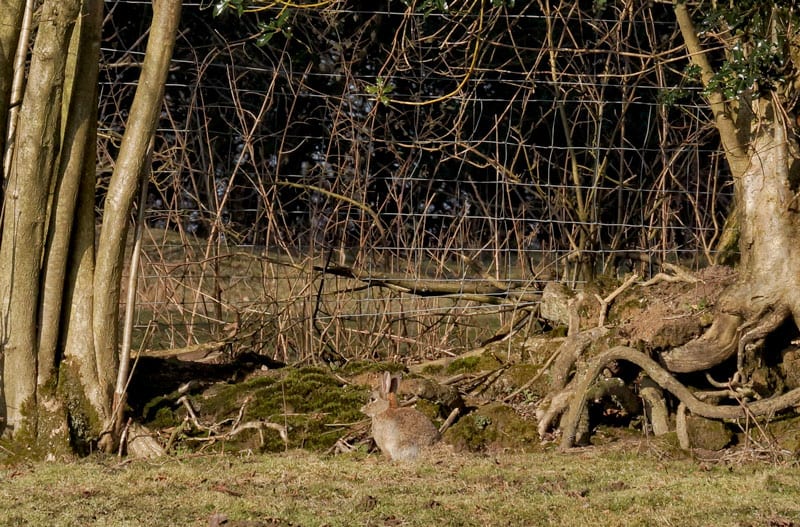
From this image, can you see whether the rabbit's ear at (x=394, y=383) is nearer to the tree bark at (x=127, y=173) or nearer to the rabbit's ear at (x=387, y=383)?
the rabbit's ear at (x=387, y=383)

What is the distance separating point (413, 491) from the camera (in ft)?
18.8

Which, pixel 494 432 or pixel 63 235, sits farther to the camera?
pixel 494 432

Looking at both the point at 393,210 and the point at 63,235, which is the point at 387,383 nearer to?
the point at 63,235

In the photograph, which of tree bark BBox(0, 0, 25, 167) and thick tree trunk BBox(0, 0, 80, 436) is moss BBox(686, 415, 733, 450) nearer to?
thick tree trunk BBox(0, 0, 80, 436)

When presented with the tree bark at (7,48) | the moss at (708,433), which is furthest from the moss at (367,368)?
the tree bark at (7,48)

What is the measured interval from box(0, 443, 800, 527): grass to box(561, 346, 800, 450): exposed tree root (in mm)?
361

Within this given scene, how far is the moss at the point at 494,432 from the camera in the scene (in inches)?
290

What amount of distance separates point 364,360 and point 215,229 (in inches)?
70.5

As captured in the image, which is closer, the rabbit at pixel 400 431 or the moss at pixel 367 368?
the rabbit at pixel 400 431

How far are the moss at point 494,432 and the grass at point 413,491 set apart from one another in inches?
18.0

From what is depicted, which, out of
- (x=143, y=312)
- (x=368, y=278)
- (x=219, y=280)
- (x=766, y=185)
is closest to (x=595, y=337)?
(x=766, y=185)

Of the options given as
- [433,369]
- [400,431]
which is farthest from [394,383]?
[433,369]

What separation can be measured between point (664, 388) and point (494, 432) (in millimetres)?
1183

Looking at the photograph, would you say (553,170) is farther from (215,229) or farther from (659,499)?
(659,499)
